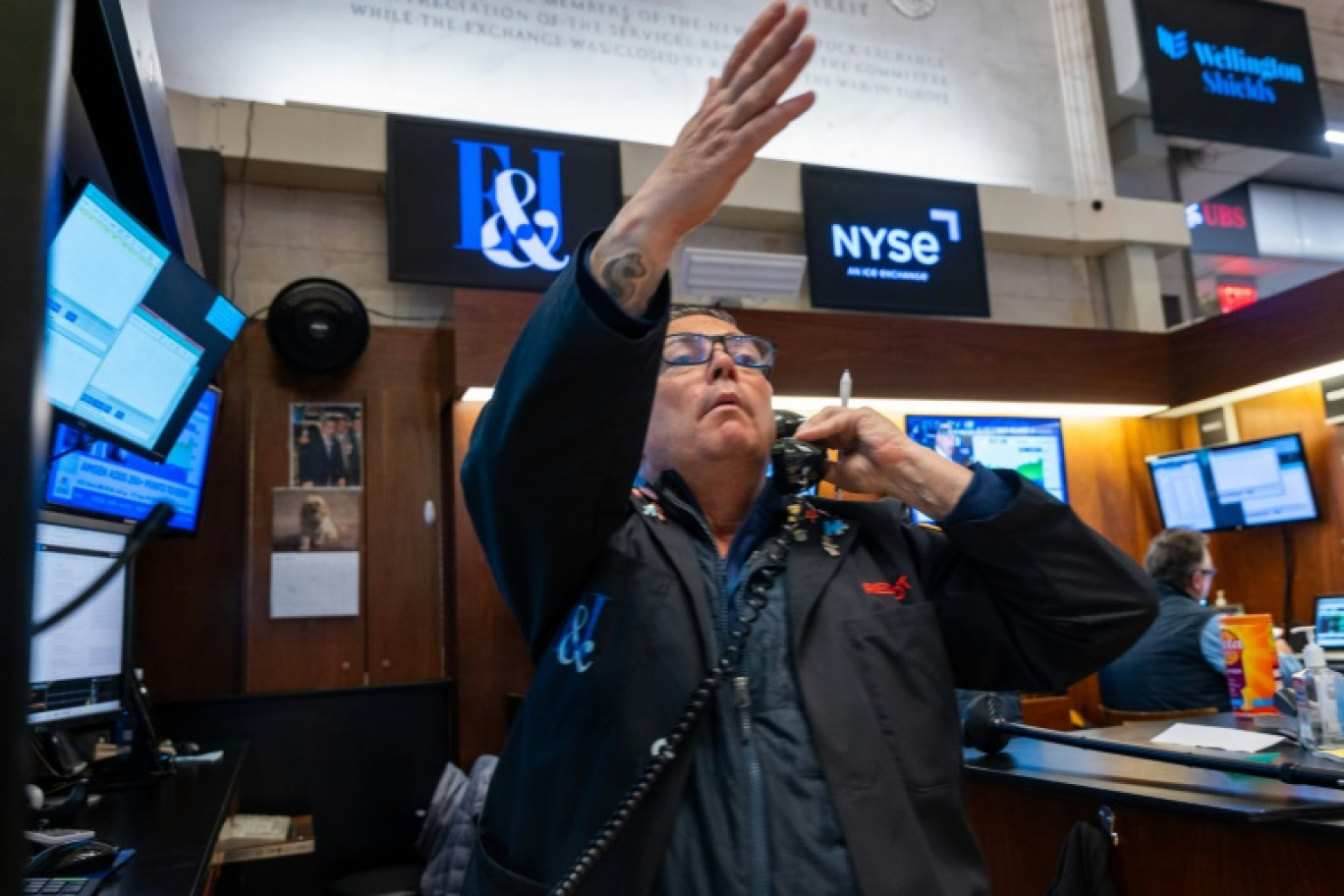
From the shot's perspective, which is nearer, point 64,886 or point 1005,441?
point 64,886

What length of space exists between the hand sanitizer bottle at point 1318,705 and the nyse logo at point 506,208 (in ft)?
12.5

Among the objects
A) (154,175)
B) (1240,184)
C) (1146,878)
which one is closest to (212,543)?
(154,175)

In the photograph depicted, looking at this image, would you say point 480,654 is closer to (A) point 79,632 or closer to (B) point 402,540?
(B) point 402,540

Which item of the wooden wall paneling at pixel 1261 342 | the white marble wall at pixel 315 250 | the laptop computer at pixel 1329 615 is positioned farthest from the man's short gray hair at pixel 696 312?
the wooden wall paneling at pixel 1261 342

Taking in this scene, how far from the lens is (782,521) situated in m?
1.47

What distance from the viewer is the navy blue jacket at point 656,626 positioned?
1152mm

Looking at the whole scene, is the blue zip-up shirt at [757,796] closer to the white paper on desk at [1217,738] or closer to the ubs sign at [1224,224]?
the white paper on desk at [1217,738]

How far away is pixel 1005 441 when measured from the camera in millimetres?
5746

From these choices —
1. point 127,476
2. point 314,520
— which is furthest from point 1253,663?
point 314,520

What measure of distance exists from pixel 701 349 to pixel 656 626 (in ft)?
1.64

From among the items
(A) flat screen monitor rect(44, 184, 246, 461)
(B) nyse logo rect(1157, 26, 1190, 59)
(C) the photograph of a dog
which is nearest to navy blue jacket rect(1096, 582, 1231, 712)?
(B) nyse logo rect(1157, 26, 1190, 59)

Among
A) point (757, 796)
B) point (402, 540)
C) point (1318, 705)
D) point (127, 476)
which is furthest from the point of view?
point (402, 540)

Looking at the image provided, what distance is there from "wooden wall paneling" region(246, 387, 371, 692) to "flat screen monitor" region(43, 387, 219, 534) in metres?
0.69

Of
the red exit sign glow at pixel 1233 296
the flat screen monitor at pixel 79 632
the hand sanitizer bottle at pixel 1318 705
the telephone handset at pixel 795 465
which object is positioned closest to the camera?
the telephone handset at pixel 795 465
